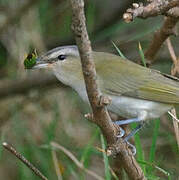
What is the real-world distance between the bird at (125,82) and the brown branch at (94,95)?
0.61 m

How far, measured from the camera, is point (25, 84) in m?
5.50

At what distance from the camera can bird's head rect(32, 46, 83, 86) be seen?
350 cm

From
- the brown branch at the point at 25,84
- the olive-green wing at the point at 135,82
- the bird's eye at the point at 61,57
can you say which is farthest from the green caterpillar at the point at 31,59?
the brown branch at the point at 25,84

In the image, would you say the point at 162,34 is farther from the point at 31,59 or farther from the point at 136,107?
the point at 31,59

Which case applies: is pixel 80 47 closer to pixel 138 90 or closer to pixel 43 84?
pixel 138 90

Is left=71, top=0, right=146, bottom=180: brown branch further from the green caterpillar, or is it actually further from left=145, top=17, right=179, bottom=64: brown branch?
left=145, top=17, right=179, bottom=64: brown branch

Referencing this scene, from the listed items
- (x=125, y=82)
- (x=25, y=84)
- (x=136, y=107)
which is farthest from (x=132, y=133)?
(x=25, y=84)

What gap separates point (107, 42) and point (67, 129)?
1387mm

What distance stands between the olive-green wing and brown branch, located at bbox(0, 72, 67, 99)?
202cm

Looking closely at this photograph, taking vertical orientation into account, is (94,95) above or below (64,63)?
above

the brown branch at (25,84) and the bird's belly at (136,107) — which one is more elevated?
the bird's belly at (136,107)

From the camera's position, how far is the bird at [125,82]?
134 inches

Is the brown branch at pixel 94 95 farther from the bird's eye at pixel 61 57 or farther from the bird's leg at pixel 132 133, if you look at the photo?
the bird's eye at pixel 61 57

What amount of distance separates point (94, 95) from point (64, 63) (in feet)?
4.30
